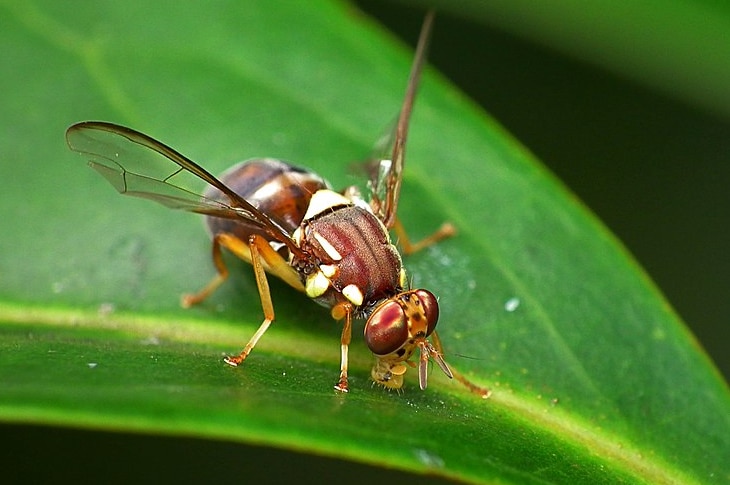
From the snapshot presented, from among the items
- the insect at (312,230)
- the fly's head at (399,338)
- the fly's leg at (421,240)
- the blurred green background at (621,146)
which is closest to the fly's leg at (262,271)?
the insect at (312,230)

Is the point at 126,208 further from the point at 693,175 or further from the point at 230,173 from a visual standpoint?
the point at 693,175

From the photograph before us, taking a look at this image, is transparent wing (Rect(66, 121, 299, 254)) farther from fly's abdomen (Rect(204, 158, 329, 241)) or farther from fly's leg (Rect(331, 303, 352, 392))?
fly's leg (Rect(331, 303, 352, 392))

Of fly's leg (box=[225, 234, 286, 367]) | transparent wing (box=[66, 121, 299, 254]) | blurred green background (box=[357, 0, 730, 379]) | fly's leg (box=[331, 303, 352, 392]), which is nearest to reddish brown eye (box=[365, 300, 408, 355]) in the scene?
fly's leg (box=[331, 303, 352, 392])

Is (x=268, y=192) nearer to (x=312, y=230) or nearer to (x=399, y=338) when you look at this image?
(x=312, y=230)

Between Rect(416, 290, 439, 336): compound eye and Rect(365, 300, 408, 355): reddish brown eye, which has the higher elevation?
Rect(416, 290, 439, 336): compound eye

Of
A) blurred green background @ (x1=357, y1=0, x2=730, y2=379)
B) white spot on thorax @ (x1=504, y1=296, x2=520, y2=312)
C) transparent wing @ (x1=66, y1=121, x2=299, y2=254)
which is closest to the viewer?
transparent wing @ (x1=66, y1=121, x2=299, y2=254)

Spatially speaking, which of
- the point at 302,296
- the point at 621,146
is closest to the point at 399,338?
the point at 302,296

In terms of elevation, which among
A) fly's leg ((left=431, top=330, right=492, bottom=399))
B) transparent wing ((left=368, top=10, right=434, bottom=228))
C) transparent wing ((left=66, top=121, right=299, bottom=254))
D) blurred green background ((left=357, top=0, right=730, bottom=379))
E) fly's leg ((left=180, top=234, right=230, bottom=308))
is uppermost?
blurred green background ((left=357, top=0, right=730, bottom=379))
